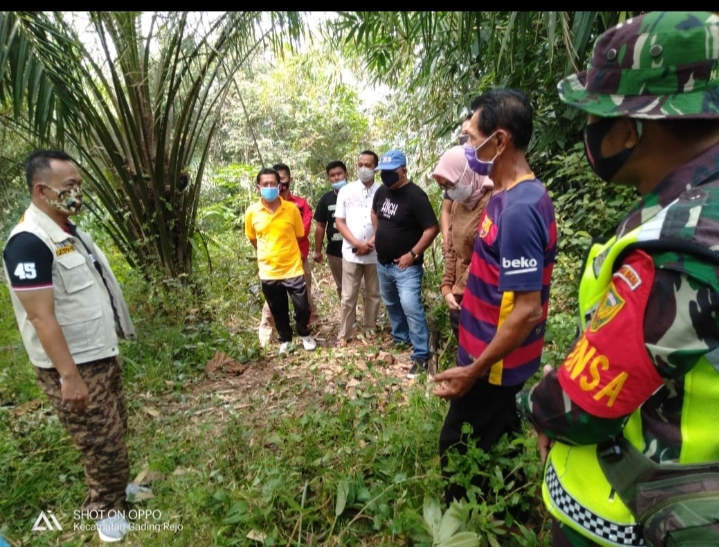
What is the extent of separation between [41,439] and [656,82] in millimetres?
3642

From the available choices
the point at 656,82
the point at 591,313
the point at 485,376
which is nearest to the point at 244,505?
the point at 485,376

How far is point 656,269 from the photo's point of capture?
2.57ft

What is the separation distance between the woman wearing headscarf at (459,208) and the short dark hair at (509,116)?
2.06 ft

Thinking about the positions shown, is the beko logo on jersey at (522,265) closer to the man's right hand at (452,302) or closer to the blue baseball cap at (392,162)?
the man's right hand at (452,302)

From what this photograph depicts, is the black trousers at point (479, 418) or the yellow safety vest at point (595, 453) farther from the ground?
the yellow safety vest at point (595, 453)

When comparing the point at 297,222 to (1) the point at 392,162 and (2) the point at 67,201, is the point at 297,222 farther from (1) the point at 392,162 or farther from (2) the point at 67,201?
(2) the point at 67,201

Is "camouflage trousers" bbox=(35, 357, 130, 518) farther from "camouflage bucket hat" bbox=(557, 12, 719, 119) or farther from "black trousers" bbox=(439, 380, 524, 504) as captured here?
"camouflage bucket hat" bbox=(557, 12, 719, 119)

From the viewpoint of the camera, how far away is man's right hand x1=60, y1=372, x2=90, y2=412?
2.04 m

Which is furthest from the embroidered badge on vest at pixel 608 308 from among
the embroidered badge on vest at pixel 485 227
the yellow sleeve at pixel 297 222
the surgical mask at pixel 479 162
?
the yellow sleeve at pixel 297 222

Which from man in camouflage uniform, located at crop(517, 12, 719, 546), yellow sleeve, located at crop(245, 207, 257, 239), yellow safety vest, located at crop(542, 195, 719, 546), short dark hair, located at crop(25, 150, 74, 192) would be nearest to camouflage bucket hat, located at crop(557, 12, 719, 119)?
man in camouflage uniform, located at crop(517, 12, 719, 546)

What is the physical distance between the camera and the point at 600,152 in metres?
0.96

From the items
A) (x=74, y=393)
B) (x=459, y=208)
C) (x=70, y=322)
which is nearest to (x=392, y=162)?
(x=459, y=208)

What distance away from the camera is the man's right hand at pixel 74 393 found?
6.71 ft
